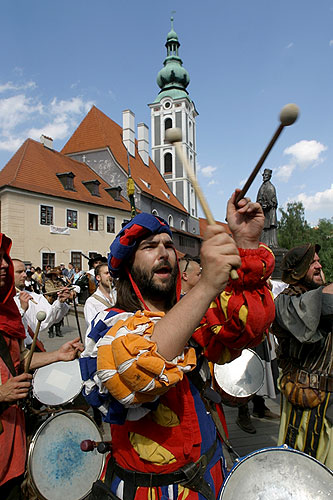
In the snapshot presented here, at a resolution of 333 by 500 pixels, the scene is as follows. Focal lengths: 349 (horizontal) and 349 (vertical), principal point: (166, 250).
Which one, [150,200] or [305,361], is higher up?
[150,200]

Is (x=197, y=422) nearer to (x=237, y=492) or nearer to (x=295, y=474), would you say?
(x=237, y=492)

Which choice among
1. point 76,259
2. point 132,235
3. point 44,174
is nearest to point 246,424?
point 132,235

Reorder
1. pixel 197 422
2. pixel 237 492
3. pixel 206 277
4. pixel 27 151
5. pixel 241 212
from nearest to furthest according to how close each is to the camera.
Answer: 1. pixel 206 277
2. pixel 237 492
3. pixel 197 422
4. pixel 241 212
5. pixel 27 151

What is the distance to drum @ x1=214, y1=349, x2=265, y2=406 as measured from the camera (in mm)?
3299

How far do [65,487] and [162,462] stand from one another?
133 centimetres

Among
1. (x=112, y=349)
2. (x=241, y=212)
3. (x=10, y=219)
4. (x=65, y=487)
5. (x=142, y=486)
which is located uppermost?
(x=10, y=219)

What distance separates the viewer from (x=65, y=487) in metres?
2.31

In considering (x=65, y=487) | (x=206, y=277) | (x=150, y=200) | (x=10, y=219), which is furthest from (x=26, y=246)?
(x=206, y=277)

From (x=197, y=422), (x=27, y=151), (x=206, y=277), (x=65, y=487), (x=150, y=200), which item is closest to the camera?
(x=206, y=277)

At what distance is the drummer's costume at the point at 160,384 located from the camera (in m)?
1.20

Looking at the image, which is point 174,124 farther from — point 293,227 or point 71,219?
point 71,219

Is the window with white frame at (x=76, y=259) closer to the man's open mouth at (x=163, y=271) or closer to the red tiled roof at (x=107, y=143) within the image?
the red tiled roof at (x=107, y=143)

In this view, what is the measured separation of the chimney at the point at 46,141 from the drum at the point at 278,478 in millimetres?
29754

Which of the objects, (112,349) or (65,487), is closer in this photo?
(112,349)
